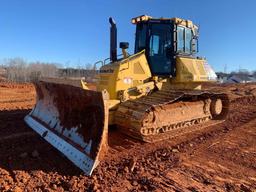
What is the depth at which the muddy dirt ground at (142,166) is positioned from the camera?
4469mm

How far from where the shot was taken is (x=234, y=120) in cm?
959

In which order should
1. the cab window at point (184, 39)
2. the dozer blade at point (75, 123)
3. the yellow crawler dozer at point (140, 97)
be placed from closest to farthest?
the dozer blade at point (75, 123) → the yellow crawler dozer at point (140, 97) → the cab window at point (184, 39)

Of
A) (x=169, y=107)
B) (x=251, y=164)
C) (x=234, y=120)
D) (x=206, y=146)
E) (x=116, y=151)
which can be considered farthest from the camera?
(x=234, y=120)

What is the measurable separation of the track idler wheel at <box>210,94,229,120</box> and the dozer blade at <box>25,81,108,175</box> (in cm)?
417

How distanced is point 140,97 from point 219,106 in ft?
8.82

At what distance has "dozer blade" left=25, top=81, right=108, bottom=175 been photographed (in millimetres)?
5000

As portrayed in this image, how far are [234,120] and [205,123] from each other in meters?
1.92

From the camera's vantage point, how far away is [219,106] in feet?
28.6

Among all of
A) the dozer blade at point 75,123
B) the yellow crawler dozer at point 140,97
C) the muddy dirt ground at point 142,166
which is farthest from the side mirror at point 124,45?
the muddy dirt ground at point 142,166

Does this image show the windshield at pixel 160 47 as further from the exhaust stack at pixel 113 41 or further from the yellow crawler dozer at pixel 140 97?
the exhaust stack at pixel 113 41

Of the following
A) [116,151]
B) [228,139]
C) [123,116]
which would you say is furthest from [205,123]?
[116,151]

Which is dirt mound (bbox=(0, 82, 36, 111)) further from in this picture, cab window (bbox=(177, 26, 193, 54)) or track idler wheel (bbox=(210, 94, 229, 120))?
track idler wheel (bbox=(210, 94, 229, 120))

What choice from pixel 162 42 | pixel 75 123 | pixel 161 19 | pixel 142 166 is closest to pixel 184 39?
pixel 162 42

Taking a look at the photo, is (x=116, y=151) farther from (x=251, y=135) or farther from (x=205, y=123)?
(x=251, y=135)
